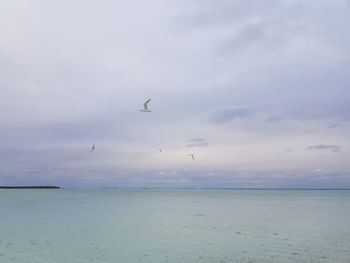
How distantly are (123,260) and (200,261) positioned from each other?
566cm

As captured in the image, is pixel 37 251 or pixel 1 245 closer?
pixel 37 251

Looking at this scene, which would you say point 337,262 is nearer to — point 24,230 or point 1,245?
point 1,245

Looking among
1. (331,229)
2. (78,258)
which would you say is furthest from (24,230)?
(331,229)

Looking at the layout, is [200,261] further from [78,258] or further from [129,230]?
[129,230]

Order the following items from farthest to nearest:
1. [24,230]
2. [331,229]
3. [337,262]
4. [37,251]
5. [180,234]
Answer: [331,229] → [24,230] → [180,234] → [37,251] → [337,262]

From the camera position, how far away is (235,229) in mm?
44781

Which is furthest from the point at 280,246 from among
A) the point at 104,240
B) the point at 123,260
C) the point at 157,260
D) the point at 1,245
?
the point at 1,245

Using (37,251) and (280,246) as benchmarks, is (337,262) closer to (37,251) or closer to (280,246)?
(280,246)

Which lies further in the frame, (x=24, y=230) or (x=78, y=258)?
(x=24, y=230)

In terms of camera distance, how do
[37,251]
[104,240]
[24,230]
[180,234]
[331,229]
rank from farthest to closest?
[331,229] < [24,230] < [180,234] < [104,240] < [37,251]

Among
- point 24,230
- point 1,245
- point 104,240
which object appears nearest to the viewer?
point 1,245

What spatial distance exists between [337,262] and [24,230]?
32.9 m

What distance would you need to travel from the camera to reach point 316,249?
31.3m

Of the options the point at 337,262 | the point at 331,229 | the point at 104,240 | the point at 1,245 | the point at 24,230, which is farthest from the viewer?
the point at 331,229
